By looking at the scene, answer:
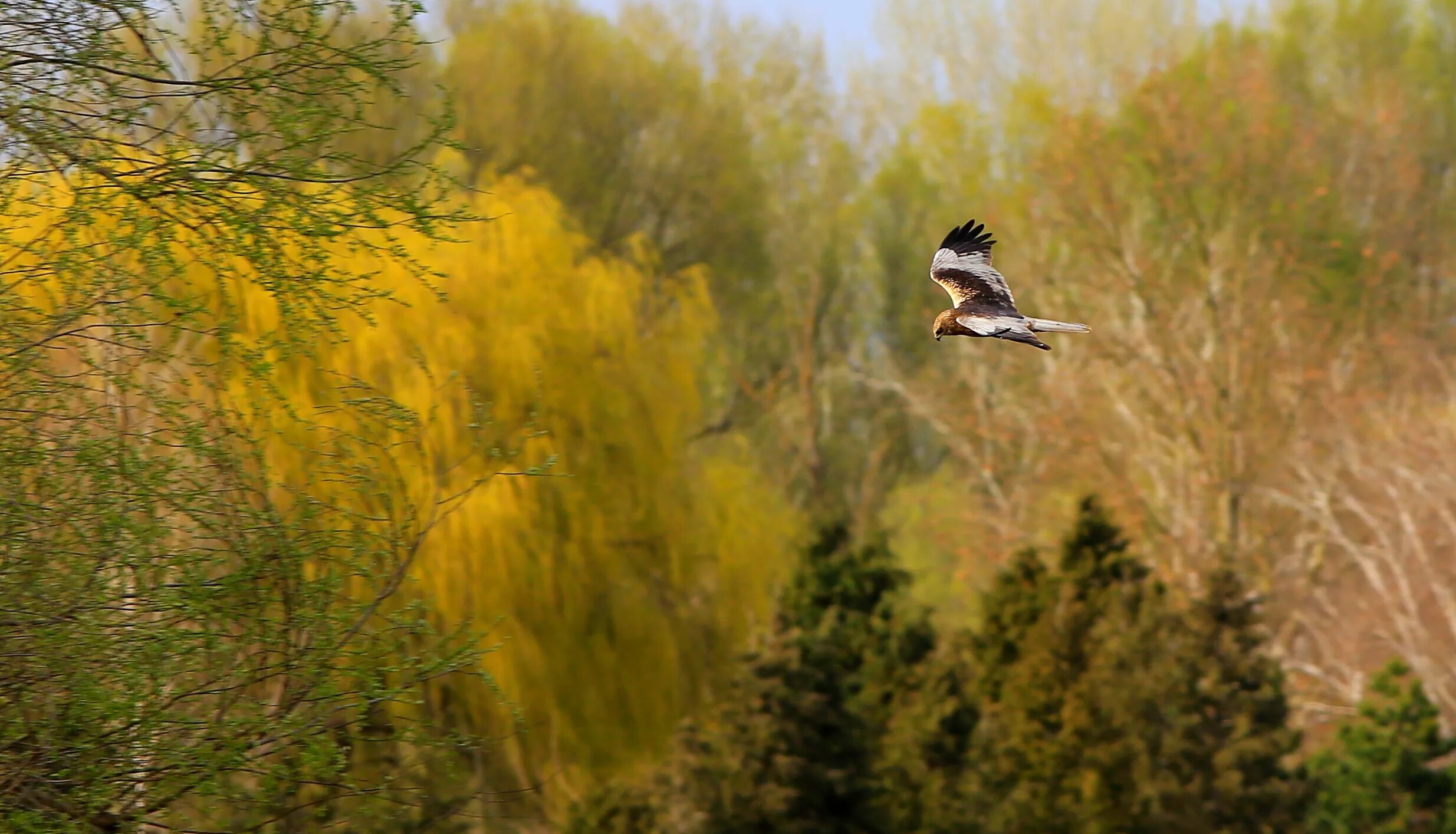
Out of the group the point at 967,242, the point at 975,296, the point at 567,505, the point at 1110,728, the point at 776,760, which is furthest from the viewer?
the point at 1110,728

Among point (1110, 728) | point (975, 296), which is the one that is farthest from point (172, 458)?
point (1110, 728)

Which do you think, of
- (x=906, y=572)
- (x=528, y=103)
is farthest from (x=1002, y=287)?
(x=528, y=103)

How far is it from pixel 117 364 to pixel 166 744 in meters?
1.27

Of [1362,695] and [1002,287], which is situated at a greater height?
[1362,695]

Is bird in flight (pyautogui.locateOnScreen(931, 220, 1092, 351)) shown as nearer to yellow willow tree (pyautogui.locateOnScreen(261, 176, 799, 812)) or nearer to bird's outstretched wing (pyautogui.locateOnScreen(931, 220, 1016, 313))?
bird's outstretched wing (pyautogui.locateOnScreen(931, 220, 1016, 313))

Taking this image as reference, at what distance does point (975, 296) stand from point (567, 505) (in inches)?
306

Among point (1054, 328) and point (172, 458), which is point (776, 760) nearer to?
point (1054, 328)

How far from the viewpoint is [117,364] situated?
6480mm

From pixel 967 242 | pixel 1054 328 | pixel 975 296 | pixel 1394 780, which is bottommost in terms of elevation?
pixel 1054 328

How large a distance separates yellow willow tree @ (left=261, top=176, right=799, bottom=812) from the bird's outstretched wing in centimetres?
544

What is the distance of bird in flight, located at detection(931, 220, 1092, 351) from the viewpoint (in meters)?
7.13

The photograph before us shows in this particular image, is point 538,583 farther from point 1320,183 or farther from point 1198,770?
point 1320,183

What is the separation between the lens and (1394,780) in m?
18.1

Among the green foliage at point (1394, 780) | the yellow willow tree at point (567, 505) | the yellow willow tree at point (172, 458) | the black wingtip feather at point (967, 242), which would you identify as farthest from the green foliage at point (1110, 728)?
the yellow willow tree at point (172, 458)
